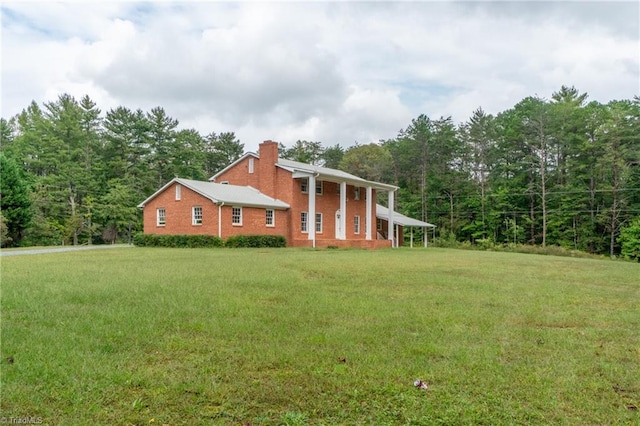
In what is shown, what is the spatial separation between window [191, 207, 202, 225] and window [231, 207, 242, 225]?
2.11 meters

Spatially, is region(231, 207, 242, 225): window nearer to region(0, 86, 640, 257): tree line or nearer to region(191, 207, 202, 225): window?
region(191, 207, 202, 225): window

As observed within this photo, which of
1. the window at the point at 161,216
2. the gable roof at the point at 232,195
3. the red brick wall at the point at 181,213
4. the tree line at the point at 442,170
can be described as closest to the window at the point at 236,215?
the gable roof at the point at 232,195

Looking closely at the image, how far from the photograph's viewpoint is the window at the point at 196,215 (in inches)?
1053

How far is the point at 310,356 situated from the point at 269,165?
26.5 m

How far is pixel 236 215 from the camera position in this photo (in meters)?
26.8

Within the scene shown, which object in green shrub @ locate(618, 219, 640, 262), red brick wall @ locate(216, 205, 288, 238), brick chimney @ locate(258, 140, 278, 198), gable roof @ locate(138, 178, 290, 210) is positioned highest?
brick chimney @ locate(258, 140, 278, 198)

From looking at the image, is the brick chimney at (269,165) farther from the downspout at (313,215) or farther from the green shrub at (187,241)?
the green shrub at (187,241)

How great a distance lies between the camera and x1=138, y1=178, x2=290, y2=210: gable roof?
85.9 feet

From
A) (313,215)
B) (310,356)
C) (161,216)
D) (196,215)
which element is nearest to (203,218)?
(196,215)

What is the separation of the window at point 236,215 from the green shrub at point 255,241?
1979mm

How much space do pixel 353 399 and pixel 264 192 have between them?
27.6 meters

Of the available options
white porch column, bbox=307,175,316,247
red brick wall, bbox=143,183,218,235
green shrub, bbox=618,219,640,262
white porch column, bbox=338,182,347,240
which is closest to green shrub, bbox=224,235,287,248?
red brick wall, bbox=143,183,218,235

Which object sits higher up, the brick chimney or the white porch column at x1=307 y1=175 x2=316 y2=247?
the brick chimney

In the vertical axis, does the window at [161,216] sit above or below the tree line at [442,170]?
below
